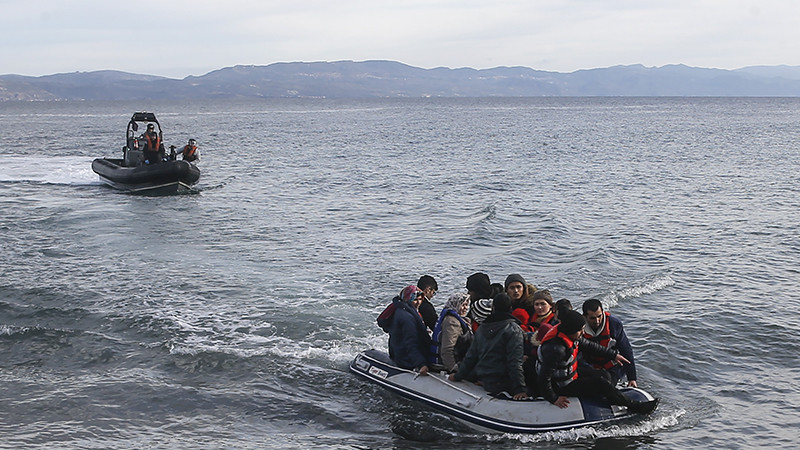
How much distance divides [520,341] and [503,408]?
964 mm

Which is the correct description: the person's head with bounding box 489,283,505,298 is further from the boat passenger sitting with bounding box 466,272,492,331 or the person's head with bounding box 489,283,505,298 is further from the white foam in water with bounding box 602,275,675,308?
the white foam in water with bounding box 602,275,675,308

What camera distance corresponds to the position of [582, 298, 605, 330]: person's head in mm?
9039

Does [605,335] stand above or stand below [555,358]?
above

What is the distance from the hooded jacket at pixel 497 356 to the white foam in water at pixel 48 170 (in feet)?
91.6

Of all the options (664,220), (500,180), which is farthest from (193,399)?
(500,180)

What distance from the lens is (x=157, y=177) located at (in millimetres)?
30031

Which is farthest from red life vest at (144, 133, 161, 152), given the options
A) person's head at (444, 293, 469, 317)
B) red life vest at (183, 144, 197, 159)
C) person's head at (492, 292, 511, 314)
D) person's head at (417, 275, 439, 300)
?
person's head at (492, 292, 511, 314)

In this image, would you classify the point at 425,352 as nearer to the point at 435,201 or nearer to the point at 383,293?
the point at 383,293

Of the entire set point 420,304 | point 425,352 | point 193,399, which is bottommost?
point 193,399

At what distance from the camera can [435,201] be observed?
96.0 ft

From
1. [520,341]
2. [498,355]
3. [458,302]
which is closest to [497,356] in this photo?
[498,355]

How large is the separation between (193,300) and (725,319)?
10.3m

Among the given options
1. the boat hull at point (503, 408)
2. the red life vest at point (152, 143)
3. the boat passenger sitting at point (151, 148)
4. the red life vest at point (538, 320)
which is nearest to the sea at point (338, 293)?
the boat hull at point (503, 408)

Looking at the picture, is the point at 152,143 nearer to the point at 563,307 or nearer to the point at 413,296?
the point at 413,296
